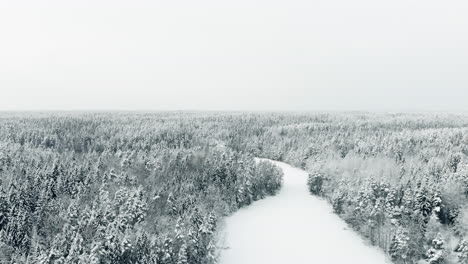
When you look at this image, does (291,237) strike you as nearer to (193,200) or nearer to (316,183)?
(193,200)

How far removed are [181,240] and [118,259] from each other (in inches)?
329

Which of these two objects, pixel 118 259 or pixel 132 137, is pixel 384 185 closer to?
pixel 118 259

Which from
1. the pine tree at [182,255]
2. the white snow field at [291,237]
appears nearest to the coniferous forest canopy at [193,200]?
the pine tree at [182,255]

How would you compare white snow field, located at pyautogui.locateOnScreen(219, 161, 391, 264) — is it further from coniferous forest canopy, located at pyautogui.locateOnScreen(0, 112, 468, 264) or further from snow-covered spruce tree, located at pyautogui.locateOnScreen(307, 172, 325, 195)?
snow-covered spruce tree, located at pyautogui.locateOnScreen(307, 172, 325, 195)

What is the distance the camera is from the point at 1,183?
207ft

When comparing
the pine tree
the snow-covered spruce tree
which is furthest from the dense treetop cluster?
the snow-covered spruce tree

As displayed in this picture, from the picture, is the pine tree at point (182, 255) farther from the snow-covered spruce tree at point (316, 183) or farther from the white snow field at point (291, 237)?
the snow-covered spruce tree at point (316, 183)

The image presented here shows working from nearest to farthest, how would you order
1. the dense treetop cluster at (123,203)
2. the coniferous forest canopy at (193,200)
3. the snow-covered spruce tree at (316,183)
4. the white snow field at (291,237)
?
the dense treetop cluster at (123,203), the coniferous forest canopy at (193,200), the white snow field at (291,237), the snow-covered spruce tree at (316,183)

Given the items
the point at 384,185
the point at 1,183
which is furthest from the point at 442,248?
the point at 1,183

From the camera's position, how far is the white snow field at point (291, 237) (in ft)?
176

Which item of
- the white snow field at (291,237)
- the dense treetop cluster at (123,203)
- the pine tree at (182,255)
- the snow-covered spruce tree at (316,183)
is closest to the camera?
the pine tree at (182,255)

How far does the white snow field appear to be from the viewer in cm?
5369

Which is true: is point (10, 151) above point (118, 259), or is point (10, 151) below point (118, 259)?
above

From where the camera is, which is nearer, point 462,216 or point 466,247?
point 466,247
